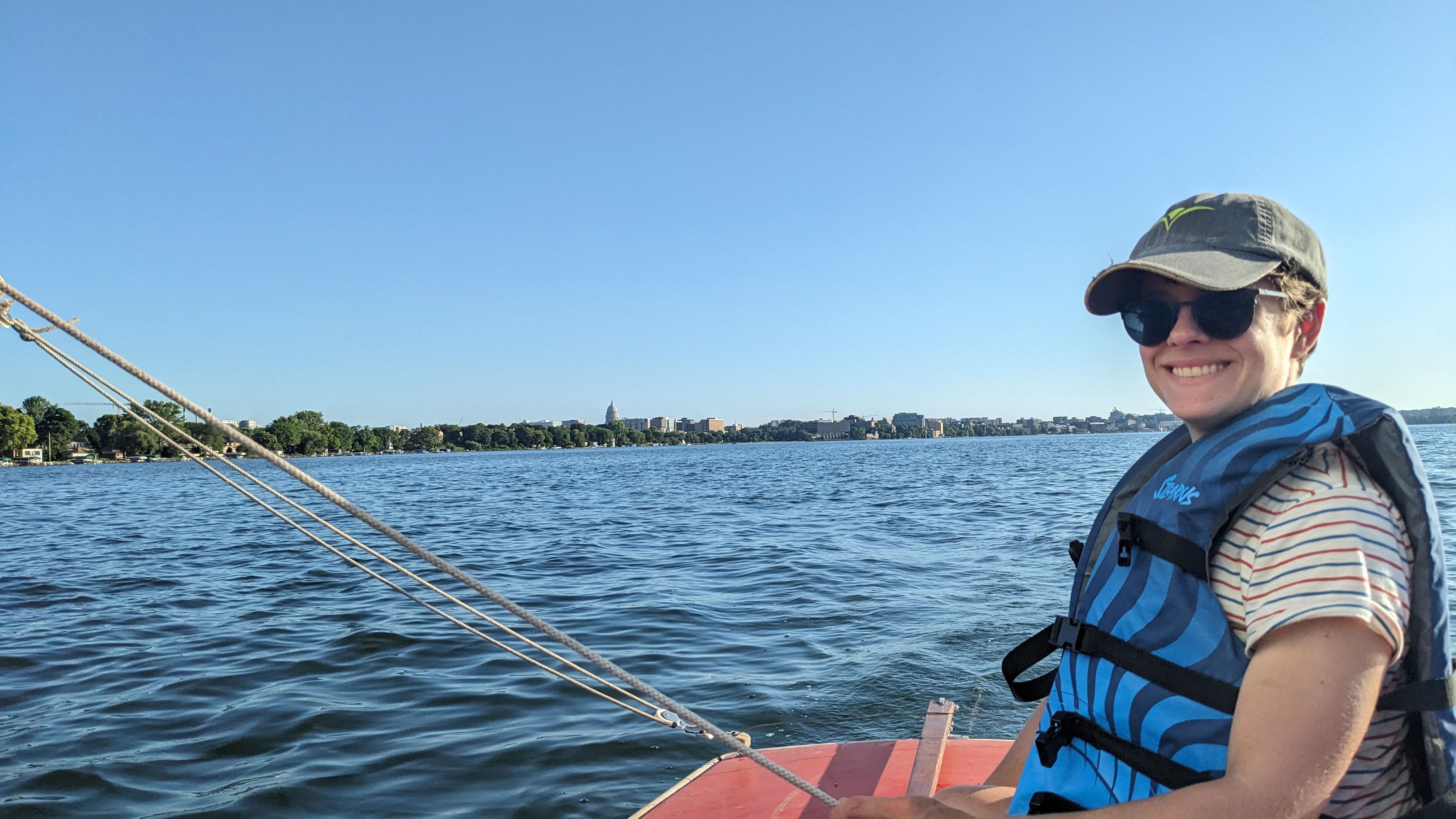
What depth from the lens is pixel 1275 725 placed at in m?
1.29

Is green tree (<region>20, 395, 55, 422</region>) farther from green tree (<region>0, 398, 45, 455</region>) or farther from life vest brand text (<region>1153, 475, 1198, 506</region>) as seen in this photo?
life vest brand text (<region>1153, 475, 1198, 506</region>)

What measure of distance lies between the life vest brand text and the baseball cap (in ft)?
1.20

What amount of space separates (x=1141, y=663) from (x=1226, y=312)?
66cm

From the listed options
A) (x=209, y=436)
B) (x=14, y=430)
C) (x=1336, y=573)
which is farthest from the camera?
(x=14, y=430)

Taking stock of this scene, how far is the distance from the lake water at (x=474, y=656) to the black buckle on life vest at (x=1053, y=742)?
393 cm

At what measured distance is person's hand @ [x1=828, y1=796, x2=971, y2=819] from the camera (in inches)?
69.9

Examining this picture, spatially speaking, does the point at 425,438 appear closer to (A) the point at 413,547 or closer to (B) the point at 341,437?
(B) the point at 341,437

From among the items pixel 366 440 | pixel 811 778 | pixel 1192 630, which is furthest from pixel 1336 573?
pixel 366 440

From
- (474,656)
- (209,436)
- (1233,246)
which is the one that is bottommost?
(474,656)

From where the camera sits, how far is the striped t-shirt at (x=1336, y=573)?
1263 mm

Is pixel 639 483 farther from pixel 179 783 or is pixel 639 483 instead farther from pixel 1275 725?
pixel 1275 725

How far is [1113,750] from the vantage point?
1674 millimetres

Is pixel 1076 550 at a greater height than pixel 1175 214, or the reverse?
pixel 1175 214

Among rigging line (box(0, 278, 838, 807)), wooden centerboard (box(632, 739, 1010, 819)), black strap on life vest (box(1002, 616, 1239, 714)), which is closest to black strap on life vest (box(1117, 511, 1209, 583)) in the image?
black strap on life vest (box(1002, 616, 1239, 714))
